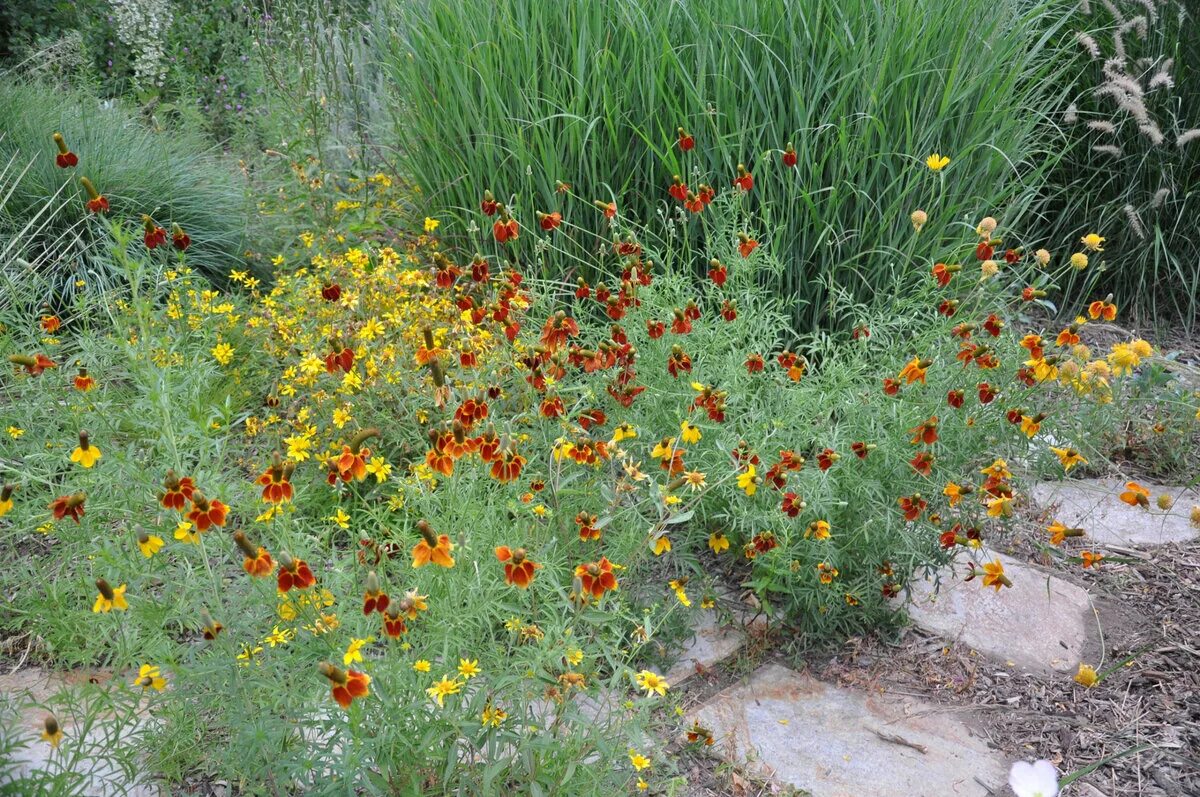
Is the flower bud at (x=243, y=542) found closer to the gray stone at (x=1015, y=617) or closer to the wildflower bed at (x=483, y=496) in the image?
the wildflower bed at (x=483, y=496)

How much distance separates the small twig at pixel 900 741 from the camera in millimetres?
2230

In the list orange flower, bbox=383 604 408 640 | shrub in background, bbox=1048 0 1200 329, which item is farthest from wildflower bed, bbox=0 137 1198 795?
shrub in background, bbox=1048 0 1200 329

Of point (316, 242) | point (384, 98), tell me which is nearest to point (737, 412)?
point (316, 242)

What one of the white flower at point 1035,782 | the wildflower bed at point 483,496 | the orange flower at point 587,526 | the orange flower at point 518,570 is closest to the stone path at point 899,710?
the wildflower bed at point 483,496

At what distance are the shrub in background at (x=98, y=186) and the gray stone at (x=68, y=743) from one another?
6.43ft

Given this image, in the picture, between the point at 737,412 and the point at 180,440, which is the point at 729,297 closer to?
the point at 737,412

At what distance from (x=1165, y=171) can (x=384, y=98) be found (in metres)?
3.64

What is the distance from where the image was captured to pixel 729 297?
9.66ft

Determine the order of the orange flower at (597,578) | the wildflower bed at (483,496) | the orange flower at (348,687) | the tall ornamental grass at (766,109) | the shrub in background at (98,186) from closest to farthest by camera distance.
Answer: the orange flower at (348,687), the orange flower at (597,578), the wildflower bed at (483,496), the tall ornamental grass at (766,109), the shrub in background at (98,186)

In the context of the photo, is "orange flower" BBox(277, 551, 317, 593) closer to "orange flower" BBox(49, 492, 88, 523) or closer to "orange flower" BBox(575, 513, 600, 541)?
"orange flower" BBox(49, 492, 88, 523)

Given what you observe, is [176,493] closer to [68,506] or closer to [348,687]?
[68,506]

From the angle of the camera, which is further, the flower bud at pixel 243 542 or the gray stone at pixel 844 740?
the gray stone at pixel 844 740

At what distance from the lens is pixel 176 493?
152 centimetres

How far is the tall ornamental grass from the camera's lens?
346 centimetres
